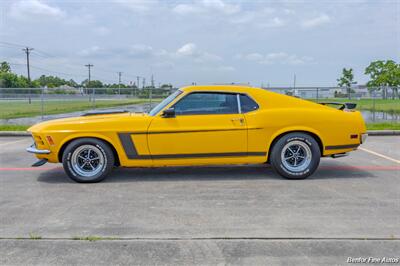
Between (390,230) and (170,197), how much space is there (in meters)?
2.59

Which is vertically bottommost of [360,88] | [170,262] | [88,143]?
[170,262]

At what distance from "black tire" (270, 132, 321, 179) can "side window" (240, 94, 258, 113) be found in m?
0.65

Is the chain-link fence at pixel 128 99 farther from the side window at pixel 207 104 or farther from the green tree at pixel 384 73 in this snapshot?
the green tree at pixel 384 73

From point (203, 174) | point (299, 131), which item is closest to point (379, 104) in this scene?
point (299, 131)

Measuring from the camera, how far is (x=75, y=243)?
343 cm

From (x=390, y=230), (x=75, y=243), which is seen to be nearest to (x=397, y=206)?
(x=390, y=230)

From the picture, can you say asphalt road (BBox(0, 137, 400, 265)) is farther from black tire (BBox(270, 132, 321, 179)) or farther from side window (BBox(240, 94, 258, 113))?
side window (BBox(240, 94, 258, 113))

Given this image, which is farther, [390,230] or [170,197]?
[170,197]

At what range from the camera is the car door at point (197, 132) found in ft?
18.2

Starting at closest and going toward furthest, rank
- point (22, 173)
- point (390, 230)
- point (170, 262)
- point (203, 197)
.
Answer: point (170, 262) < point (390, 230) < point (203, 197) < point (22, 173)

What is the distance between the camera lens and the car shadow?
5906mm

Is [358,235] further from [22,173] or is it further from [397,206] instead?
[22,173]

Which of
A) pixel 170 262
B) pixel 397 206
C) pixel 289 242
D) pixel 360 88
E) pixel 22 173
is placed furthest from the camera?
pixel 360 88

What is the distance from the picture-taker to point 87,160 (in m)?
5.66
